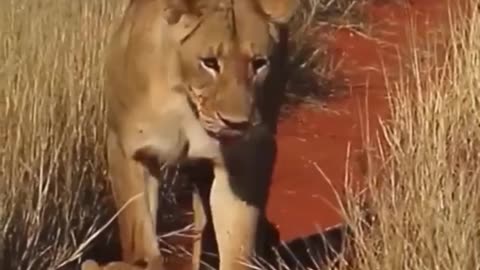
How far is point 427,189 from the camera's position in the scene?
3.53 metres

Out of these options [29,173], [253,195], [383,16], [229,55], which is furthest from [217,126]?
[383,16]

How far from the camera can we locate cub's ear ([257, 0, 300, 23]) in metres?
3.57

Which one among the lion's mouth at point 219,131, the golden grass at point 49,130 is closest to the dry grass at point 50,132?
the golden grass at point 49,130

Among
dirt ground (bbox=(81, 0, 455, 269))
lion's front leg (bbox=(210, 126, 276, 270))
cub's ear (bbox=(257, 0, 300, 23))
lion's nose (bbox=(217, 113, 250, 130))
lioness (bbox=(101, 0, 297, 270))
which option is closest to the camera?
lion's nose (bbox=(217, 113, 250, 130))

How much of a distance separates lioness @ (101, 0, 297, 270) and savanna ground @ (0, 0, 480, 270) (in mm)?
218

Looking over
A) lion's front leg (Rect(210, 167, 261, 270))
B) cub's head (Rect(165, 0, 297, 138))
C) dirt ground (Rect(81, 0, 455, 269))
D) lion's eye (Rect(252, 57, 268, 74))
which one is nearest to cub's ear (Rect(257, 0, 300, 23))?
cub's head (Rect(165, 0, 297, 138))

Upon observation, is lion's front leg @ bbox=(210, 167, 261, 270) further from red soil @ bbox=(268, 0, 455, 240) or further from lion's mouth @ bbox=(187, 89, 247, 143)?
red soil @ bbox=(268, 0, 455, 240)

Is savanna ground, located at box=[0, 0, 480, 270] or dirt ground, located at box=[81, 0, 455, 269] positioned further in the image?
dirt ground, located at box=[81, 0, 455, 269]

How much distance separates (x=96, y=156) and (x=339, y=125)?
1.67 m

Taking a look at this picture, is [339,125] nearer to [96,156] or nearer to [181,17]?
[96,156]

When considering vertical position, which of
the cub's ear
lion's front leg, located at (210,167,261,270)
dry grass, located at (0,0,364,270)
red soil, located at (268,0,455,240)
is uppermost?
the cub's ear

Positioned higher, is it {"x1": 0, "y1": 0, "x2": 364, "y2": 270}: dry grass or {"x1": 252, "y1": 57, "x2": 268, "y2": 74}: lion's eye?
{"x1": 252, "y1": 57, "x2": 268, "y2": 74}: lion's eye

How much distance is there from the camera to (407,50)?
243 inches

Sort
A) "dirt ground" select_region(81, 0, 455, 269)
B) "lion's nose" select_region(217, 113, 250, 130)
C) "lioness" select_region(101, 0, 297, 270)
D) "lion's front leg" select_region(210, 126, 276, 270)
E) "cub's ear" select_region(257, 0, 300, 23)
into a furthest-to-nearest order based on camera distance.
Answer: "dirt ground" select_region(81, 0, 455, 269) < "lion's front leg" select_region(210, 126, 276, 270) < "cub's ear" select_region(257, 0, 300, 23) < "lioness" select_region(101, 0, 297, 270) < "lion's nose" select_region(217, 113, 250, 130)
